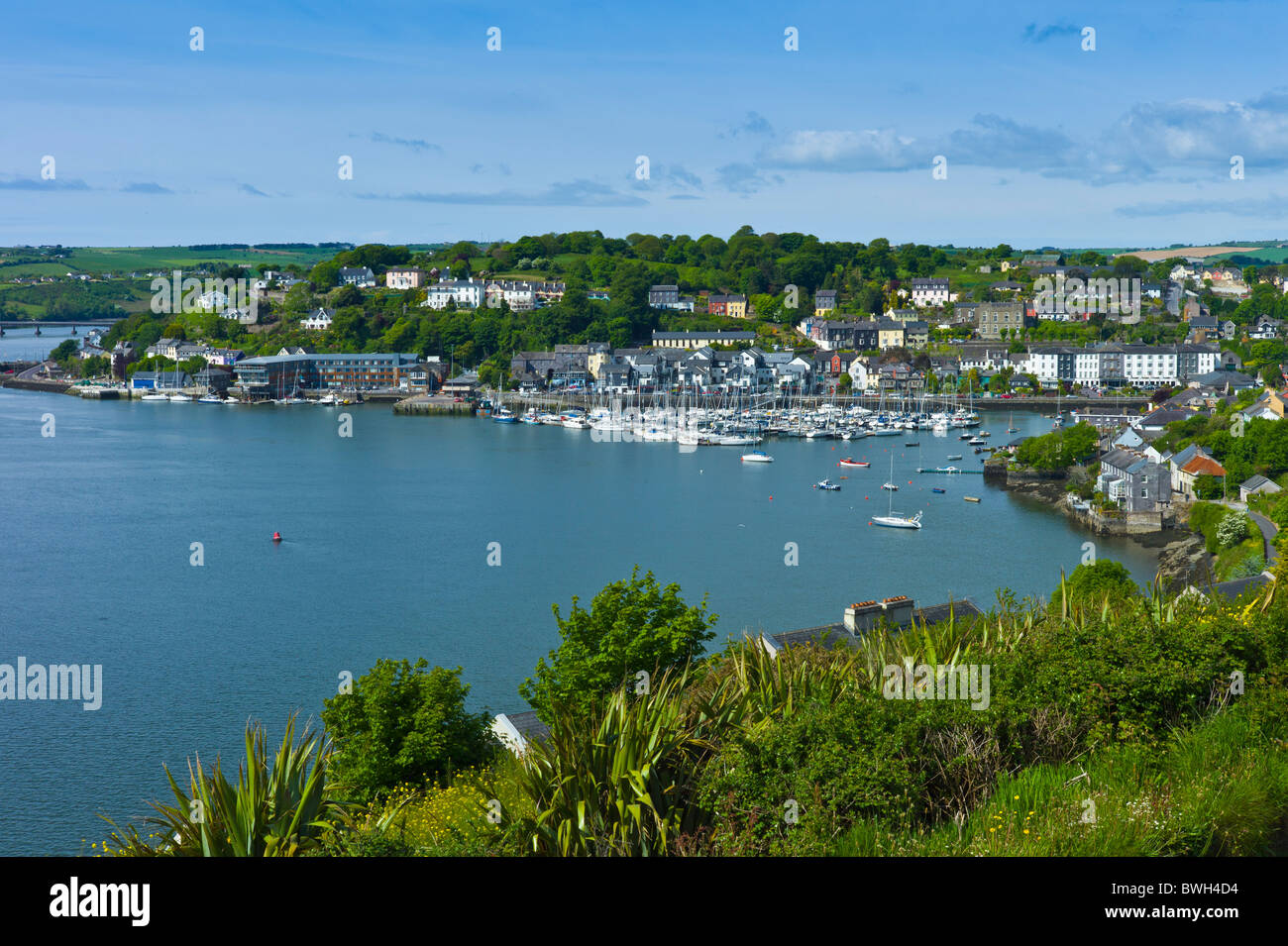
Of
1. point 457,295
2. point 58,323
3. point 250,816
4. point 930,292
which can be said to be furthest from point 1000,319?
point 58,323

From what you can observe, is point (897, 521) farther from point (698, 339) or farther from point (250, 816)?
point (698, 339)

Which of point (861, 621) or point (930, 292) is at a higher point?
point (930, 292)

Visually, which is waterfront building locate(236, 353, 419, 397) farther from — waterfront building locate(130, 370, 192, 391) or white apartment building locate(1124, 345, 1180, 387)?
white apartment building locate(1124, 345, 1180, 387)

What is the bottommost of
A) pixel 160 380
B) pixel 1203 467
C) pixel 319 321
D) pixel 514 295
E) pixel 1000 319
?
pixel 1203 467

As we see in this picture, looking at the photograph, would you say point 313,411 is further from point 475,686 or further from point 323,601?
point 475,686

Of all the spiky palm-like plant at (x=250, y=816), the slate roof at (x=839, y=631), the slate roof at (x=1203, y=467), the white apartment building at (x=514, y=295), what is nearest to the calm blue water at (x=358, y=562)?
the slate roof at (x=839, y=631)

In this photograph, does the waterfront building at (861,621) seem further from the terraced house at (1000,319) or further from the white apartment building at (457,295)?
the white apartment building at (457,295)

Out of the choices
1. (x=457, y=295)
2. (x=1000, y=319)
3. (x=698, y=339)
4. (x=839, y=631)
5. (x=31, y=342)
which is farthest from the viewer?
(x=31, y=342)
